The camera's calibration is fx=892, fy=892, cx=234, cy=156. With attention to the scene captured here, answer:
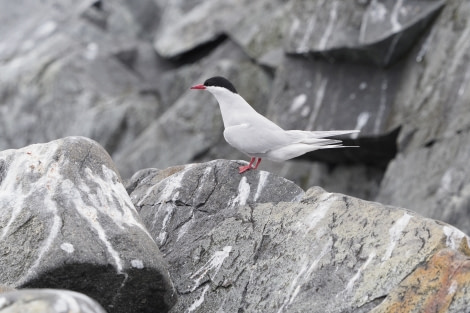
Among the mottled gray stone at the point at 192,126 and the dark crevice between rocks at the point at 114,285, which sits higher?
the dark crevice between rocks at the point at 114,285

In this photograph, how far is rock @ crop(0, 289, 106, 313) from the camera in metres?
4.74

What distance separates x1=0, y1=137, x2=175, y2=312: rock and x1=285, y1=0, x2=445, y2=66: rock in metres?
8.98

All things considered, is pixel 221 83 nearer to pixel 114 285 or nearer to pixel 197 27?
pixel 114 285

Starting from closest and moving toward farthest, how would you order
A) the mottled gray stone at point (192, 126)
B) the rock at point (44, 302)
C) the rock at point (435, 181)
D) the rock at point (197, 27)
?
the rock at point (44, 302) → the rock at point (435, 181) → the mottled gray stone at point (192, 126) → the rock at point (197, 27)

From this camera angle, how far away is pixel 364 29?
15.6m

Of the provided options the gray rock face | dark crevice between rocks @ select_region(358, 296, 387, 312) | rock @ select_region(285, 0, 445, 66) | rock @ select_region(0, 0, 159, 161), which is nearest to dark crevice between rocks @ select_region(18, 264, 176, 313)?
the gray rock face

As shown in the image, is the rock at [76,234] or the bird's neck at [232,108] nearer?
the rock at [76,234]

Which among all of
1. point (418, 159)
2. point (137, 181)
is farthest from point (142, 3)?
point (137, 181)

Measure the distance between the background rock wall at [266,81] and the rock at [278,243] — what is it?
5.98 meters

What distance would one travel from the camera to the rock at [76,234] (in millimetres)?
6484

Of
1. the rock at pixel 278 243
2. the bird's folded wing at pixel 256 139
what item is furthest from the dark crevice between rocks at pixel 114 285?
the bird's folded wing at pixel 256 139

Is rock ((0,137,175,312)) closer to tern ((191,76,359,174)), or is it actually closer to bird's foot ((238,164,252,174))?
bird's foot ((238,164,252,174))

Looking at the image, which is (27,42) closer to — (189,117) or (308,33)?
(189,117)

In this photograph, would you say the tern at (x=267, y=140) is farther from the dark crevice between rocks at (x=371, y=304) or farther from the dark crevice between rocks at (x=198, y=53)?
the dark crevice between rocks at (x=198, y=53)
